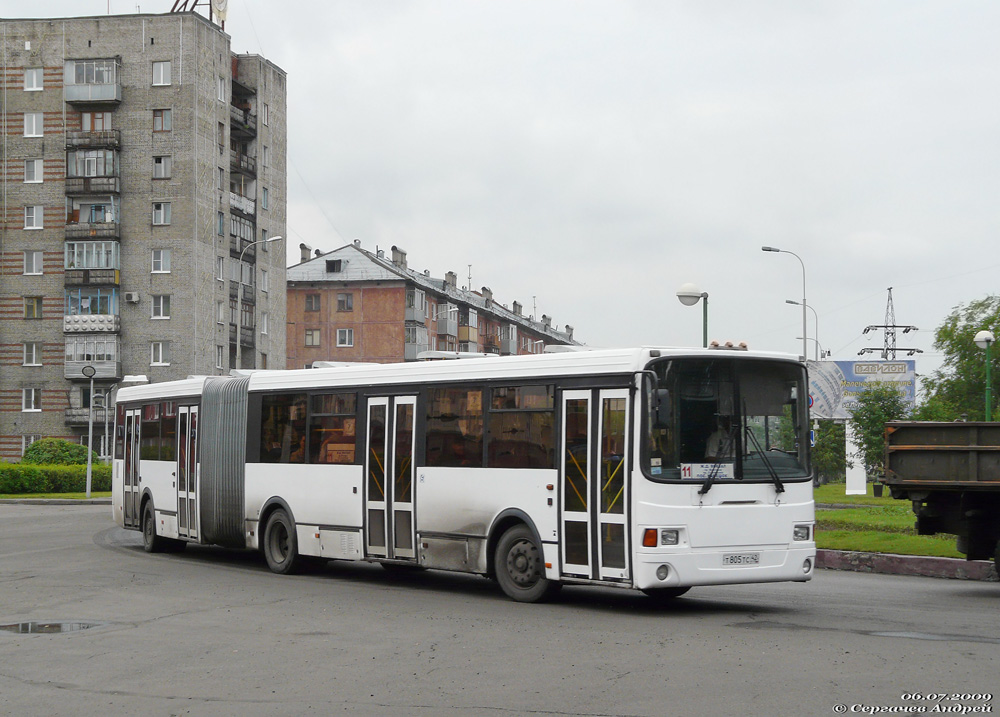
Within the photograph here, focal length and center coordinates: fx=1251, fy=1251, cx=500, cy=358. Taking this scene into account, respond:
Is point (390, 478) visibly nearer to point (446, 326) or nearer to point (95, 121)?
point (95, 121)

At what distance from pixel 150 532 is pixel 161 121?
50513mm

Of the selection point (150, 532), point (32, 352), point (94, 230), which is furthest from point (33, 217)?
point (150, 532)

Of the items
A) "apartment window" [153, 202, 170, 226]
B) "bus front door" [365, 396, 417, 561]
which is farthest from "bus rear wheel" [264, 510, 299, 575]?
"apartment window" [153, 202, 170, 226]

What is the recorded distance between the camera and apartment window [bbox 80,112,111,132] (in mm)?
68438

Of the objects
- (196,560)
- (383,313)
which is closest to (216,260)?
(383,313)

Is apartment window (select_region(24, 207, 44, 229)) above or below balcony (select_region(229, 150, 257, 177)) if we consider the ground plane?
below

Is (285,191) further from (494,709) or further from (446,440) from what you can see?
(494,709)

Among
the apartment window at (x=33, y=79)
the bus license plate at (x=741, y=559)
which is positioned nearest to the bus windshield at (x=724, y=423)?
the bus license plate at (x=741, y=559)

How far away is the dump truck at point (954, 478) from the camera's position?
1460 centimetres

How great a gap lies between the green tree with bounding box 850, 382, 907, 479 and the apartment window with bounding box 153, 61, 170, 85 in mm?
40441

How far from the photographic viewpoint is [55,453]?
5512 centimetres

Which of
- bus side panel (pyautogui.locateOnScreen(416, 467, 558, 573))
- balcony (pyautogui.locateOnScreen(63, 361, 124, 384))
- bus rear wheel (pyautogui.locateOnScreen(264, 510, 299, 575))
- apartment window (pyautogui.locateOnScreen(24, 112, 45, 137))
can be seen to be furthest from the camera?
apartment window (pyautogui.locateOnScreen(24, 112, 45, 137))

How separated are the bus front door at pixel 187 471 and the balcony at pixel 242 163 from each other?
53.9 m

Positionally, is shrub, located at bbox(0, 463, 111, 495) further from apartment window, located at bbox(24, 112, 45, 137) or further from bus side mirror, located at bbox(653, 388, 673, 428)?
bus side mirror, located at bbox(653, 388, 673, 428)
